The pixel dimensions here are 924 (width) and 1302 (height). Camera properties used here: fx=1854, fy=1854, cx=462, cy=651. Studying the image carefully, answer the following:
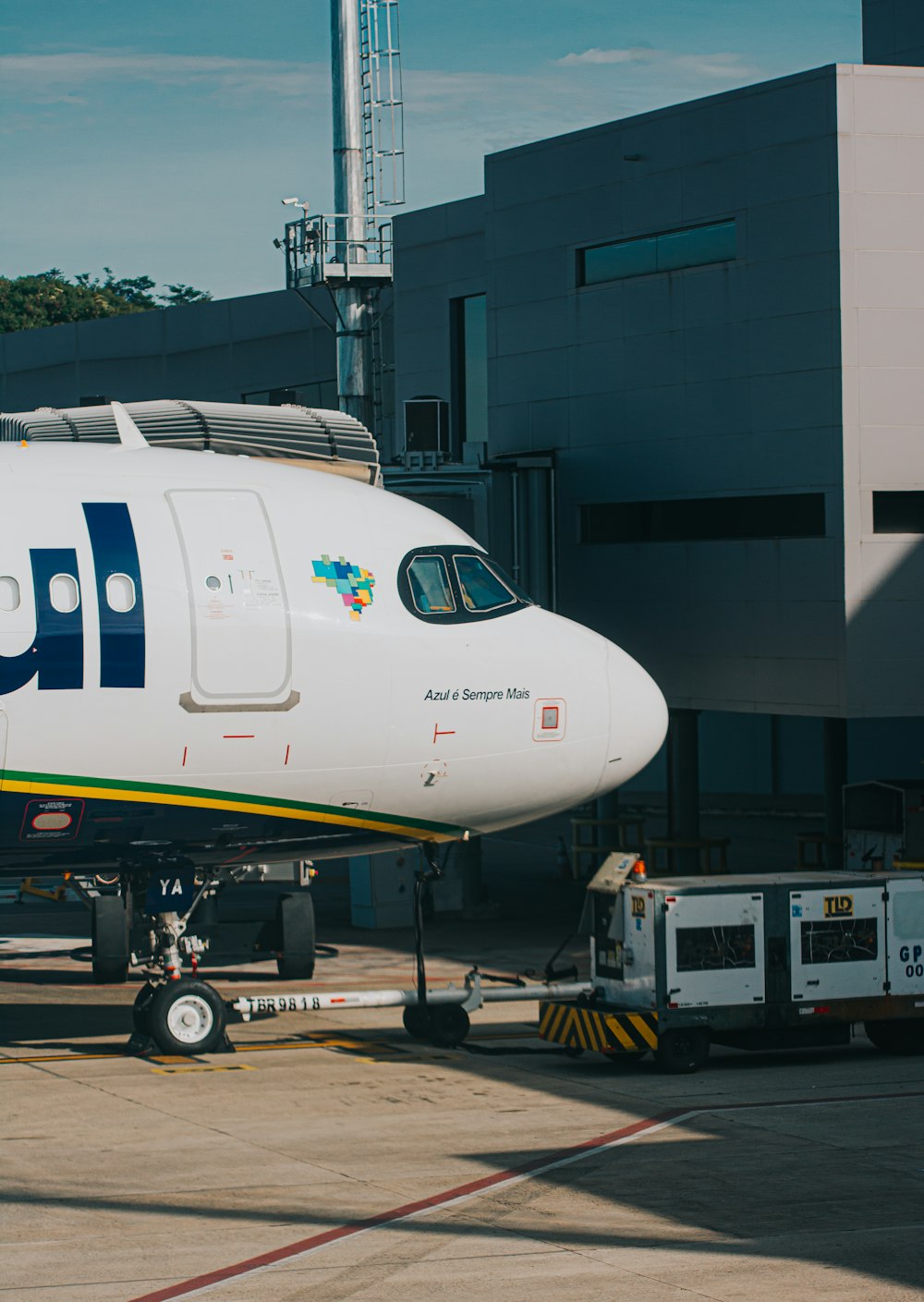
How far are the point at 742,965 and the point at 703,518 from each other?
12171mm

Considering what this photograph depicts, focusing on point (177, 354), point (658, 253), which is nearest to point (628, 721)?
point (658, 253)

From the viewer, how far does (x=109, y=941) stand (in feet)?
98.6

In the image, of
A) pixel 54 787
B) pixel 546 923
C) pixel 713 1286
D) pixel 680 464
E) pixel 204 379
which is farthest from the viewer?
pixel 204 379

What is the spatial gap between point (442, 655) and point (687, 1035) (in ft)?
18.2

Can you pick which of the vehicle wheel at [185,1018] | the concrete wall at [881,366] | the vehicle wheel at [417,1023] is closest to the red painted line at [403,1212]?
the vehicle wheel at [417,1023]

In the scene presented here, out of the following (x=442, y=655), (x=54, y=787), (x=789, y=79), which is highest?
(x=789, y=79)

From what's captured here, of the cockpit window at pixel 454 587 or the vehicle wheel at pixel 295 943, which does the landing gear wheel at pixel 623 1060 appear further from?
the vehicle wheel at pixel 295 943

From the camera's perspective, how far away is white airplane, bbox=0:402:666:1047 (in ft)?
67.1

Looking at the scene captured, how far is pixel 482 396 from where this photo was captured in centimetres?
4506

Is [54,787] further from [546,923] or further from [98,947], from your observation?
[546,923]

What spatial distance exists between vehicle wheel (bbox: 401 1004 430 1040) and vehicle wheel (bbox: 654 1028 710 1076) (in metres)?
3.54

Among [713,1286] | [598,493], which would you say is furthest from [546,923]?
[713,1286]

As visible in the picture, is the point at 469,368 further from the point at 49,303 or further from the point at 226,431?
the point at 49,303

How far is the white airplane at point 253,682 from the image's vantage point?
20.4m
